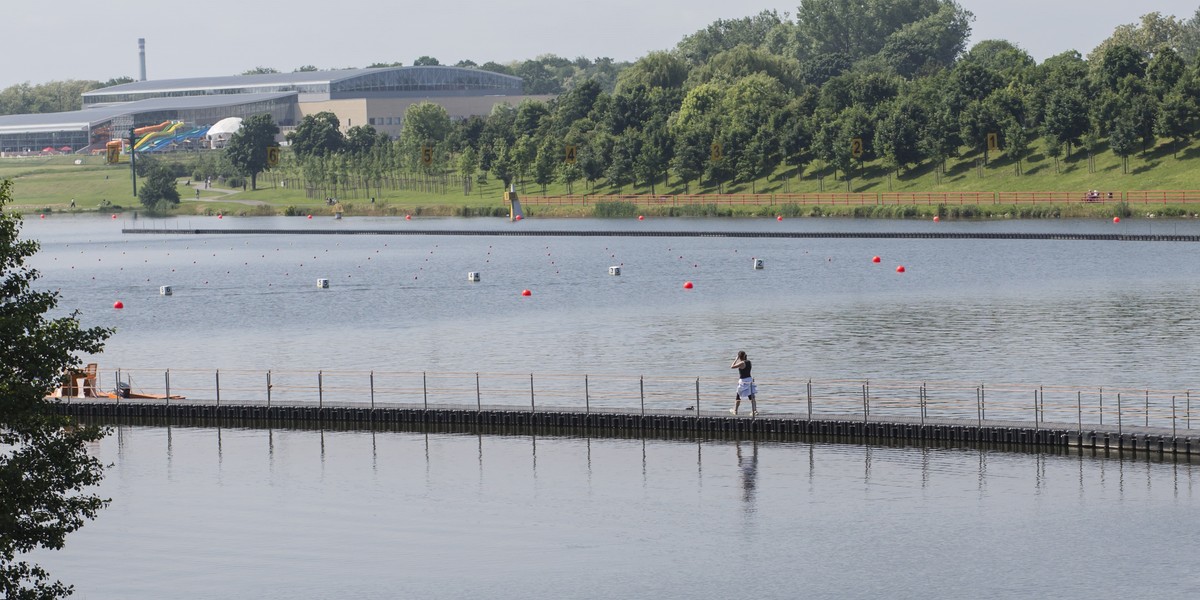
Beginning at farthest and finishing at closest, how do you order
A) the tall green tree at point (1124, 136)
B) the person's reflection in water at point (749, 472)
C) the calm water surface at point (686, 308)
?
the tall green tree at point (1124, 136)
the calm water surface at point (686, 308)
the person's reflection in water at point (749, 472)

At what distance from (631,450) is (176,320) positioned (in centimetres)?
6147

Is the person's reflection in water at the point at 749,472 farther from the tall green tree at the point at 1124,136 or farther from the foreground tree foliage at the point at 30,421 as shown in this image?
the tall green tree at the point at 1124,136

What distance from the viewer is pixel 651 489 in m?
52.0

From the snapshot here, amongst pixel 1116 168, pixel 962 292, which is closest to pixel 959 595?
pixel 962 292

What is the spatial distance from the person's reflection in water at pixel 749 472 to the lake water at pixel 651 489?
133mm

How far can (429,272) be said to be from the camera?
486ft

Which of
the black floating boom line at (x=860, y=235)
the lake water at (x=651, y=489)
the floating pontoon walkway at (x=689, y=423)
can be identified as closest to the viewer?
the lake water at (x=651, y=489)

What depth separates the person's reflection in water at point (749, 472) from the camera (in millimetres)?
50250

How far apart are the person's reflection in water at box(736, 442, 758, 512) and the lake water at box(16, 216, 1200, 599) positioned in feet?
0.44

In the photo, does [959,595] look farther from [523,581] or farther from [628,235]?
[628,235]

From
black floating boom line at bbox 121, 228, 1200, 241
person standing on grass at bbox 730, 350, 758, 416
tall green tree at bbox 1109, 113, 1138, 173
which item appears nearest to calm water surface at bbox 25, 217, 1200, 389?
black floating boom line at bbox 121, 228, 1200, 241

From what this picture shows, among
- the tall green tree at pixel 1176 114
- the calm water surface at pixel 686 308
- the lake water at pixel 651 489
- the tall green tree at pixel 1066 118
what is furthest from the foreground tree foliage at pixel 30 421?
the tall green tree at pixel 1066 118

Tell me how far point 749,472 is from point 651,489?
12.5 ft

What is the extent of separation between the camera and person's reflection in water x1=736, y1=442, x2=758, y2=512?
165ft
